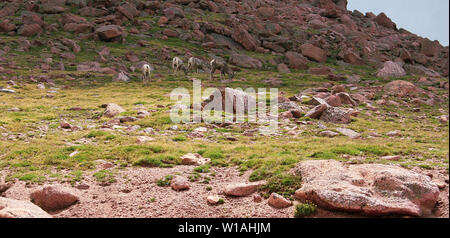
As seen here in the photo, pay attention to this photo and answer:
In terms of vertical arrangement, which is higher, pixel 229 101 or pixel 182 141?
pixel 229 101

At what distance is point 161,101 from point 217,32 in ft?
137

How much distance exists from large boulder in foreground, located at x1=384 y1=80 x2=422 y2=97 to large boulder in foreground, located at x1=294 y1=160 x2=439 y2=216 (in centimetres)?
2768

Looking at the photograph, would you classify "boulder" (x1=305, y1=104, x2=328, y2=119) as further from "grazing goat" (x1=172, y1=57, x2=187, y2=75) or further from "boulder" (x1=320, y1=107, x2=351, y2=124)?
"grazing goat" (x1=172, y1=57, x2=187, y2=75)

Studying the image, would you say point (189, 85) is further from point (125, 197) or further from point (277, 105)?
point (125, 197)

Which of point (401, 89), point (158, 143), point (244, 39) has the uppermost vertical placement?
point (244, 39)

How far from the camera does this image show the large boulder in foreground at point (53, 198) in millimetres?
8390

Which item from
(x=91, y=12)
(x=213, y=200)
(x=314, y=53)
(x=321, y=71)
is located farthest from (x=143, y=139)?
(x=91, y=12)

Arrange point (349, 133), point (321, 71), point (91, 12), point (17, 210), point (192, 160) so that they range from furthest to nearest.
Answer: point (91, 12), point (321, 71), point (349, 133), point (192, 160), point (17, 210)

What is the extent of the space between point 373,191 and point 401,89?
3110cm

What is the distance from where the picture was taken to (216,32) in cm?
6469

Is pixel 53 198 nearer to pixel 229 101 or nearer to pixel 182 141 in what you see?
pixel 182 141

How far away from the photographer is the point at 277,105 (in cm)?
2402
